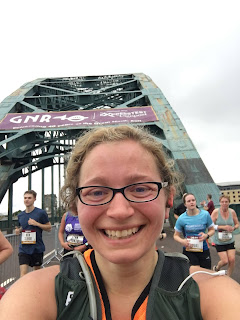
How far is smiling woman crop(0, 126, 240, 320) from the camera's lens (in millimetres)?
1120

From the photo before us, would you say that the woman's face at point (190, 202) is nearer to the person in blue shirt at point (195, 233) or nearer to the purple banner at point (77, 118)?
the person in blue shirt at point (195, 233)

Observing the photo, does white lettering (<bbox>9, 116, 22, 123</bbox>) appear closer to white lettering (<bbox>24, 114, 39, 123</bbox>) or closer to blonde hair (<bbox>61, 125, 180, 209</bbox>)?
white lettering (<bbox>24, 114, 39, 123</bbox>)

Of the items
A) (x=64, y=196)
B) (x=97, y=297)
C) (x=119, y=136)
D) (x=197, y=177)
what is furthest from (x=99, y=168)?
(x=197, y=177)

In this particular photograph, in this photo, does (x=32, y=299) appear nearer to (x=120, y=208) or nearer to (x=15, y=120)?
(x=120, y=208)

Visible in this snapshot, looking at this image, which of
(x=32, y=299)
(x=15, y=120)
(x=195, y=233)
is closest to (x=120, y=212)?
(x=32, y=299)

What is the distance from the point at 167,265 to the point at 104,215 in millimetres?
410

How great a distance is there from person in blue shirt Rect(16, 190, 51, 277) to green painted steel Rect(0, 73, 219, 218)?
2.79 m

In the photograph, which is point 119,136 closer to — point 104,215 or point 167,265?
point 104,215

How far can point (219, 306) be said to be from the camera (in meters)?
1.08

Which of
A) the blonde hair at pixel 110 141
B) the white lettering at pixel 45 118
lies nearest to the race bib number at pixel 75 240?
the blonde hair at pixel 110 141

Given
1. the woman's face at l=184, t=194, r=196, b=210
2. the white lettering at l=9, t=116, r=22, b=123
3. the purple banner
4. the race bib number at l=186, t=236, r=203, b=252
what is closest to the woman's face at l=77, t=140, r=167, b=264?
the woman's face at l=184, t=194, r=196, b=210

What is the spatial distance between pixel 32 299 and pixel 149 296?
507mm

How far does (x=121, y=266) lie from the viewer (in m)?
1.24

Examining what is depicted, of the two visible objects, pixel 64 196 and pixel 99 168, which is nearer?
pixel 99 168
